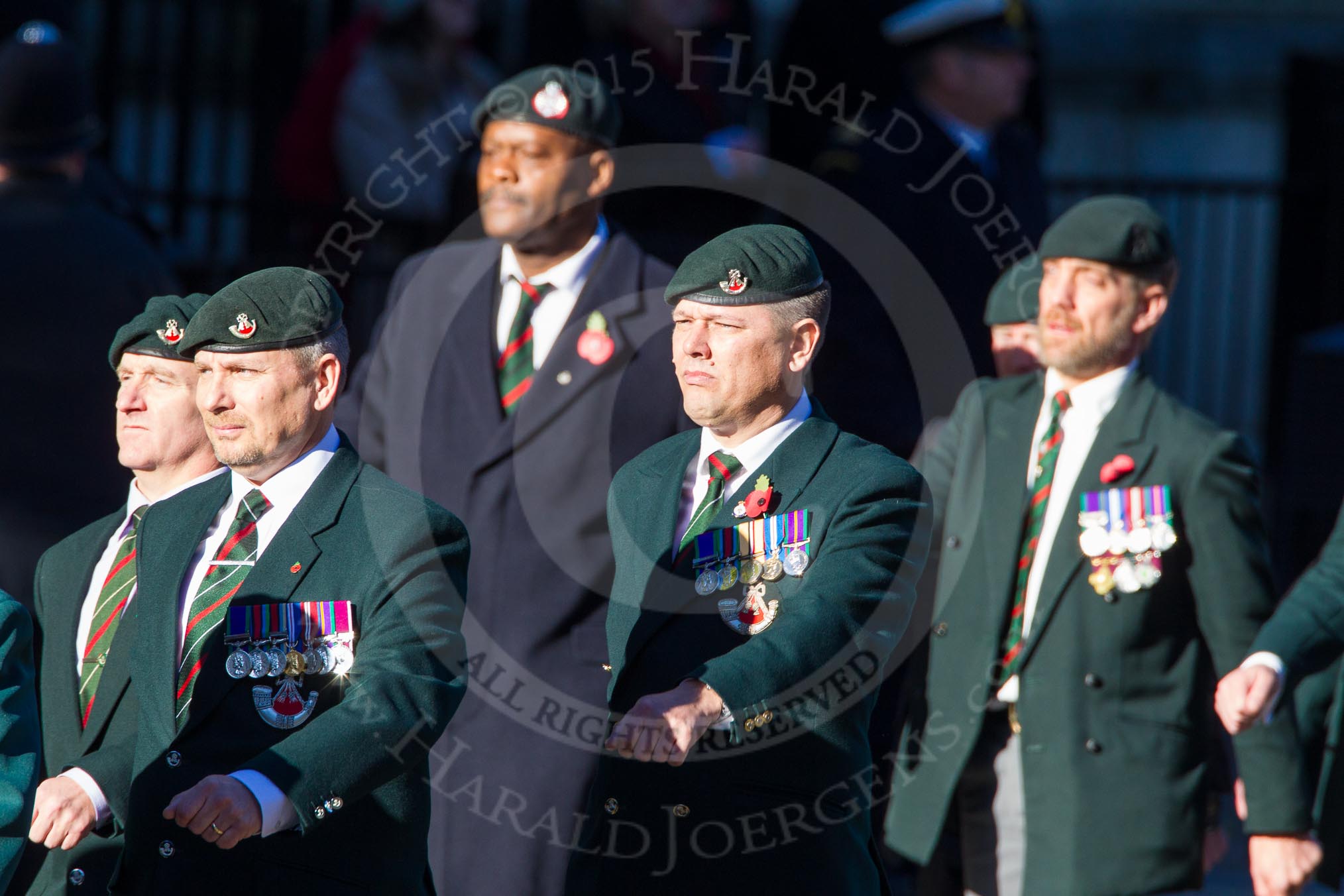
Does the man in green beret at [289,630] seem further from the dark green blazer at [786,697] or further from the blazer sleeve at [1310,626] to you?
the blazer sleeve at [1310,626]

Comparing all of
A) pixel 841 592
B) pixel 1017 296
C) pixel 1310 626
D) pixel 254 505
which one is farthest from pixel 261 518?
pixel 1017 296

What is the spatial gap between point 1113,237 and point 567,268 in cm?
140

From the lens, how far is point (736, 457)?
4148 mm

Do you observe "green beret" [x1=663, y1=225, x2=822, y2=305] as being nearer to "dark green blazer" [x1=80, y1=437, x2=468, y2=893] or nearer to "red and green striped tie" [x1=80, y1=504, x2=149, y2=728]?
"dark green blazer" [x1=80, y1=437, x2=468, y2=893]

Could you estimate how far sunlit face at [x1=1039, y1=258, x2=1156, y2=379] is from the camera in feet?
17.1

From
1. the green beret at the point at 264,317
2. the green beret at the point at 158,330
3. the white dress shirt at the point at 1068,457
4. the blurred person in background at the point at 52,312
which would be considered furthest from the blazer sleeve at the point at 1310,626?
the blurred person in background at the point at 52,312

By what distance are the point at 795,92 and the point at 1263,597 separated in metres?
3.71

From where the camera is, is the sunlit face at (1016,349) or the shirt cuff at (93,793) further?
the sunlit face at (1016,349)

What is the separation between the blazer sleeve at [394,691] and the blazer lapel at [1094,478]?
1.76m

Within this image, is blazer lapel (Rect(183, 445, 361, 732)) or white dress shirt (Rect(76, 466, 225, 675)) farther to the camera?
white dress shirt (Rect(76, 466, 225, 675))

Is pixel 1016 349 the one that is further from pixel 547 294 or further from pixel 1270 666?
pixel 1270 666

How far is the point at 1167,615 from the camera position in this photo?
510cm

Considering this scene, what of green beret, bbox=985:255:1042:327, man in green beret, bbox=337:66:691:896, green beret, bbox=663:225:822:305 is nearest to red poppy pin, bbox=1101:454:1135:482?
green beret, bbox=985:255:1042:327

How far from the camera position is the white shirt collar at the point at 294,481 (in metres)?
4.04
